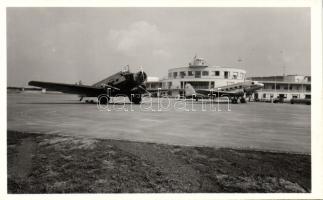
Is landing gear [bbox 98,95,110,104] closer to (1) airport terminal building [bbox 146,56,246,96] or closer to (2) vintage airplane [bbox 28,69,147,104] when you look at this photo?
(2) vintage airplane [bbox 28,69,147,104]

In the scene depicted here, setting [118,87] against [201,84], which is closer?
[118,87]

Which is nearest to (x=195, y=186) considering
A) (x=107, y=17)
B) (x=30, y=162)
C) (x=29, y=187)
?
(x=29, y=187)

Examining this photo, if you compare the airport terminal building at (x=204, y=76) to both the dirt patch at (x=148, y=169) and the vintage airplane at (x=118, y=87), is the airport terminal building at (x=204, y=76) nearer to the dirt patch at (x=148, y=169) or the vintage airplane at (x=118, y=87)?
the vintage airplane at (x=118, y=87)

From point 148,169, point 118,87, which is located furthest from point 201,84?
point 148,169

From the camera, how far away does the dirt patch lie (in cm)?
518

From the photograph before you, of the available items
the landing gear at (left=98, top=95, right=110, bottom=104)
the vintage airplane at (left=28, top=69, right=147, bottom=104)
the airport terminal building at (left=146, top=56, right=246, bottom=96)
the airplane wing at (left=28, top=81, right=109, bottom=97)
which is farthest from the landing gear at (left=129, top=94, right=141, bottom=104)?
the airport terminal building at (left=146, top=56, right=246, bottom=96)

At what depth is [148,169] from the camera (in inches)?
218

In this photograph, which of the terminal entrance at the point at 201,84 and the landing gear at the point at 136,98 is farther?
the terminal entrance at the point at 201,84

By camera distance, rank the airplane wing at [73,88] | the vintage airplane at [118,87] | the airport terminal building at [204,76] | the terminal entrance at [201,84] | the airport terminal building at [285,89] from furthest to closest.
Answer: the airport terminal building at [204,76] → the terminal entrance at [201,84] → the airport terminal building at [285,89] → the vintage airplane at [118,87] → the airplane wing at [73,88]

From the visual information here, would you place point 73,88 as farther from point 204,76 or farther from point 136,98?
point 204,76

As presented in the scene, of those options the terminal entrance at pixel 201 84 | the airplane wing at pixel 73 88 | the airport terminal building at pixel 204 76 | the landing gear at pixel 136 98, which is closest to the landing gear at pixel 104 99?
the airplane wing at pixel 73 88

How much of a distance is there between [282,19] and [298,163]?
460cm

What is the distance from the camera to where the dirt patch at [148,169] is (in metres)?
5.18
